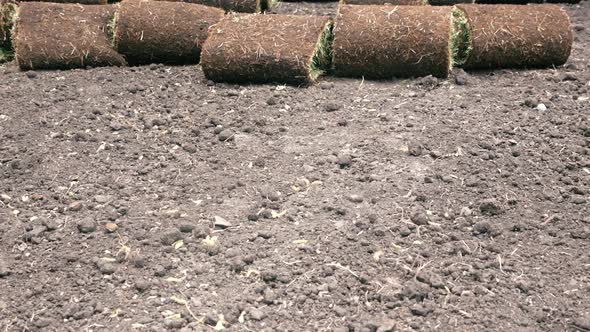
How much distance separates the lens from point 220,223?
4121 millimetres

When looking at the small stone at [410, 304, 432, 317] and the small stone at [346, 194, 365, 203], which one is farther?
the small stone at [346, 194, 365, 203]

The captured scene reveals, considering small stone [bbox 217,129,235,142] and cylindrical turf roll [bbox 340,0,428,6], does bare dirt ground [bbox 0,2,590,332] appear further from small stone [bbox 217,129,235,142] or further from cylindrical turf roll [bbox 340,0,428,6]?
cylindrical turf roll [bbox 340,0,428,6]

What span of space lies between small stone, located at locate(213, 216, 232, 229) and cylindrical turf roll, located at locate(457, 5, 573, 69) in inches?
113

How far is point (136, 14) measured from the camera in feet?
20.2

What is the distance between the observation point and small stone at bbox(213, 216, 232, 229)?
13.5 feet

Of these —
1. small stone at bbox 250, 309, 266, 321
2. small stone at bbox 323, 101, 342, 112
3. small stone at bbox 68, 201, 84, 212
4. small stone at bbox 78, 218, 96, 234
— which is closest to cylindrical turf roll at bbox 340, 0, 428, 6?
small stone at bbox 323, 101, 342, 112

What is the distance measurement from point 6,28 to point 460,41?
415 cm

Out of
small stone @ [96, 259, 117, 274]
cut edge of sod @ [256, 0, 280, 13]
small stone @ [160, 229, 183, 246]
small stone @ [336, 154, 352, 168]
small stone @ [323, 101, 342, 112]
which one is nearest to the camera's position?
small stone @ [96, 259, 117, 274]

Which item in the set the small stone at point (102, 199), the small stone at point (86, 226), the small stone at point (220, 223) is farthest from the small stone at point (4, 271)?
the small stone at point (220, 223)

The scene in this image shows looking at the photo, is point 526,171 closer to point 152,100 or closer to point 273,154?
point 273,154

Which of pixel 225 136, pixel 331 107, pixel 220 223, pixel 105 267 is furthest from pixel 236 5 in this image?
pixel 105 267

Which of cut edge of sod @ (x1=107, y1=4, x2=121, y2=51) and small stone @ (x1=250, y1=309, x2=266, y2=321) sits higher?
cut edge of sod @ (x1=107, y1=4, x2=121, y2=51)

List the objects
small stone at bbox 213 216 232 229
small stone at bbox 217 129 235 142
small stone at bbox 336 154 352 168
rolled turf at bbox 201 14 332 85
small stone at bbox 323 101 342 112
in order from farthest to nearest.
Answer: rolled turf at bbox 201 14 332 85 < small stone at bbox 323 101 342 112 < small stone at bbox 217 129 235 142 < small stone at bbox 336 154 352 168 < small stone at bbox 213 216 232 229

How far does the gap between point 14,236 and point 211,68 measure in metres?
2.25
